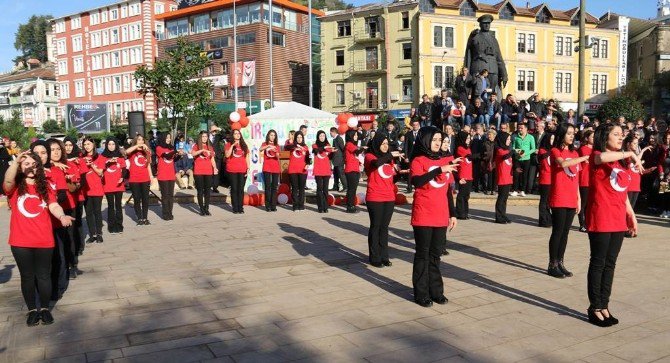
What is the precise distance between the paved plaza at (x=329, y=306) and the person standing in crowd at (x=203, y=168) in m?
3.28

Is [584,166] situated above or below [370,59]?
below

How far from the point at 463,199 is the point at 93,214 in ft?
23.2

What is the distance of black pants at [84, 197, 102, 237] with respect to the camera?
31.5 ft

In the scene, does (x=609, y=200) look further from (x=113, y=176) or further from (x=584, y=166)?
(x=113, y=176)

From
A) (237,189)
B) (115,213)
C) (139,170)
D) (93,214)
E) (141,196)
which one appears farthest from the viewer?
(237,189)

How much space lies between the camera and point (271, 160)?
13492mm

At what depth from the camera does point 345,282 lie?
6.88 metres

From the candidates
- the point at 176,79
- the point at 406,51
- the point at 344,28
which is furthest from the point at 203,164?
the point at 344,28

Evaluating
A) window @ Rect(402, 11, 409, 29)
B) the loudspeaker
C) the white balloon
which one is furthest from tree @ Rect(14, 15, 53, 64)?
the white balloon

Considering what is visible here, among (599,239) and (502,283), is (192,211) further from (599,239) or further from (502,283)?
(599,239)

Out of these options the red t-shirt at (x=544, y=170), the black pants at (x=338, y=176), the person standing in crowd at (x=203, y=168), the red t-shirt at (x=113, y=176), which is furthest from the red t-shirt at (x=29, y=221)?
the black pants at (x=338, y=176)

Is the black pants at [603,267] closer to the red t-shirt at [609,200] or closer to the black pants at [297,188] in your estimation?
the red t-shirt at [609,200]

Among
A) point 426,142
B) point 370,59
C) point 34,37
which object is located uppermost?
point 34,37

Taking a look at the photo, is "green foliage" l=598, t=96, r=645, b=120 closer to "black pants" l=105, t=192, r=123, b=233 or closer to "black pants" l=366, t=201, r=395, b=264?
"black pants" l=366, t=201, r=395, b=264
